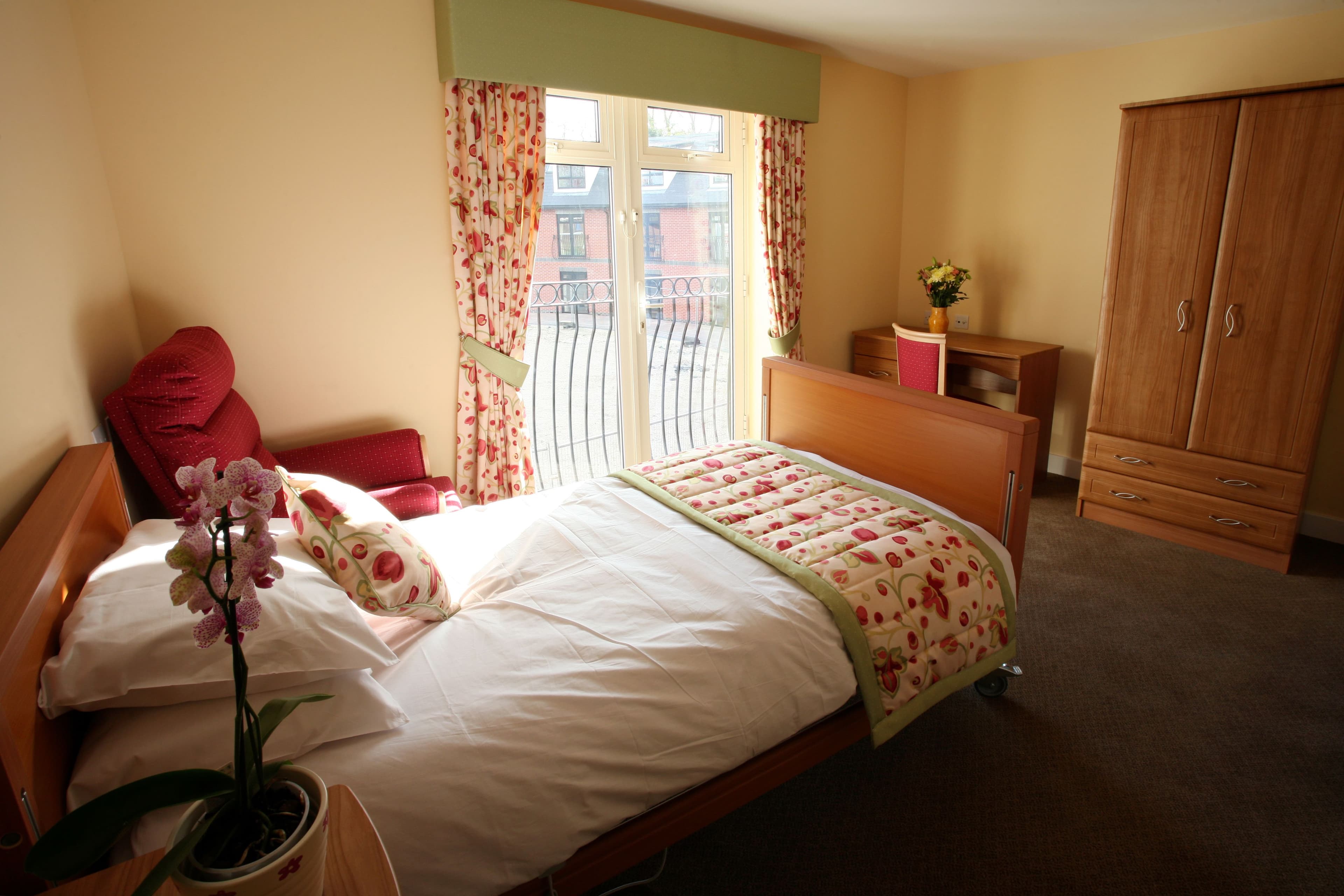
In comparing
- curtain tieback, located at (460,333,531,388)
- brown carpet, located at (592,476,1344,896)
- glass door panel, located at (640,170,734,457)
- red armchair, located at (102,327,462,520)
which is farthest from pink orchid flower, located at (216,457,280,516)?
glass door panel, located at (640,170,734,457)

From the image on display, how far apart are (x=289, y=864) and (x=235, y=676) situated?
0.66 ft

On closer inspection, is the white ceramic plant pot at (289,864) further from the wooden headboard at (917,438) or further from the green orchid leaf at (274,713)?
the wooden headboard at (917,438)

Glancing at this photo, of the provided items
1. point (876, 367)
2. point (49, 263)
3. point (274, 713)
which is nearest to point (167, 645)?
point (274, 713)

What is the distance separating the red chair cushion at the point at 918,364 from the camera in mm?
3596

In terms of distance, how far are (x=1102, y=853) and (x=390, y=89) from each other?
3361mm

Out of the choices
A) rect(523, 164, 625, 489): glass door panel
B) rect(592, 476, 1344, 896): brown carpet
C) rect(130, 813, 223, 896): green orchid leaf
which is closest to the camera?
rect(130, 813, 223, 896): green orchid leaf

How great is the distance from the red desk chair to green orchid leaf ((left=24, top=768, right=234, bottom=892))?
3.27 metres

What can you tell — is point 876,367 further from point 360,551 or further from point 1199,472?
point 360,551

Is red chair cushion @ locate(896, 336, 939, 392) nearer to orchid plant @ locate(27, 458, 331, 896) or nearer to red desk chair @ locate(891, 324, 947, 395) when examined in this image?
red desk chair @ locate(891, 324, 947, 395)

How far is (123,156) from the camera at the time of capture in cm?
234

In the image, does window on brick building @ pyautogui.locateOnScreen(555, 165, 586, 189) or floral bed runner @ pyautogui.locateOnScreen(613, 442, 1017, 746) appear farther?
window on brick building @ pyautogui.locateOnScreen(555, 165, 586, 189)

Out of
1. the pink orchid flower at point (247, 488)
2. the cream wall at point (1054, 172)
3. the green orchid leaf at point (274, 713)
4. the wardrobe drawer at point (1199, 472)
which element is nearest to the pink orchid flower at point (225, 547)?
the pink orchid flower at point (247, 488)

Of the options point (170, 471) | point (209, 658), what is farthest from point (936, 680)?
point (170, 471)

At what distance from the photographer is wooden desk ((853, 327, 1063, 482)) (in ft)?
12.4
